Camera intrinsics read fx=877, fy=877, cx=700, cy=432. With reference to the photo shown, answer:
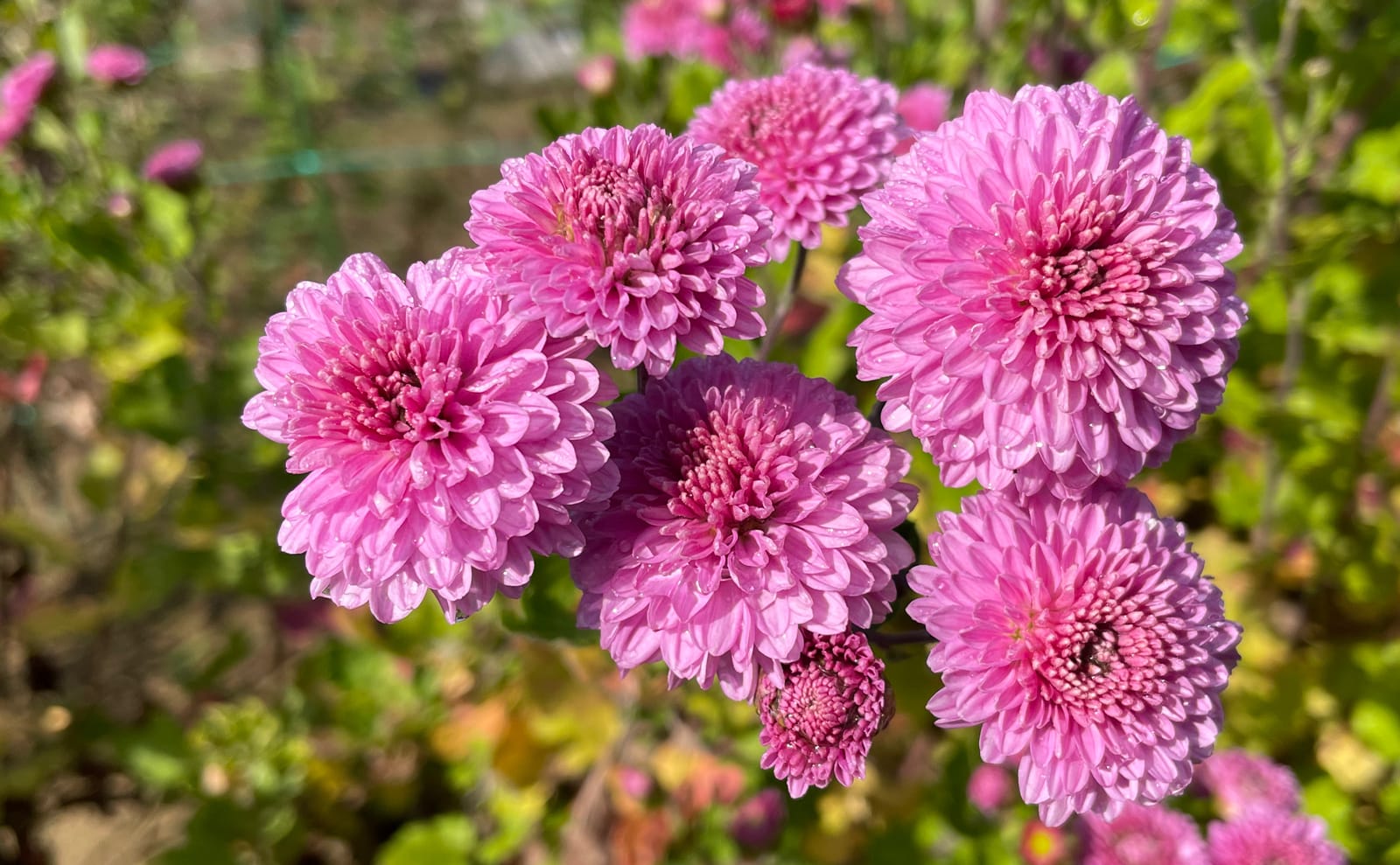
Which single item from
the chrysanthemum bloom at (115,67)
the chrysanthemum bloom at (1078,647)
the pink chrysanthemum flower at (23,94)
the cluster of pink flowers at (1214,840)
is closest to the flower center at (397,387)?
the chrysanthemum bloom at (1078,647)

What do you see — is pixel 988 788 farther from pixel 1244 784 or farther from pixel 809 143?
pixel 809 143

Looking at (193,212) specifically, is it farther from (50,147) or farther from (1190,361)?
(1190,361)

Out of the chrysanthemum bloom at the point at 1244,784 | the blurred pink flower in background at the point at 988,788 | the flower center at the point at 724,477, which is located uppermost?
the flower center at the point at 724,477

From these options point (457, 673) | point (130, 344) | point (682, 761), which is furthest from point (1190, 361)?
point (130, 344)

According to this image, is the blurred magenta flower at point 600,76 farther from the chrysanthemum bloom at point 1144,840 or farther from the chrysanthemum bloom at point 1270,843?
the chrysanthemum bloom at point 1270,843

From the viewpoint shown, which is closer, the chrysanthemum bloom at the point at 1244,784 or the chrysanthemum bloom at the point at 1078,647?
the chrysanthemum bloom at the point at 1078,647

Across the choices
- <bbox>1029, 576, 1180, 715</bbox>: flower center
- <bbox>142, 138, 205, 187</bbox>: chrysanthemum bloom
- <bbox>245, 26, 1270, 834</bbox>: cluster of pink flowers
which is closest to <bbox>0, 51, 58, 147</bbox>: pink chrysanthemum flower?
<bbox>142, 138, 205, 187</bbox>: chrysanthemum bloom
